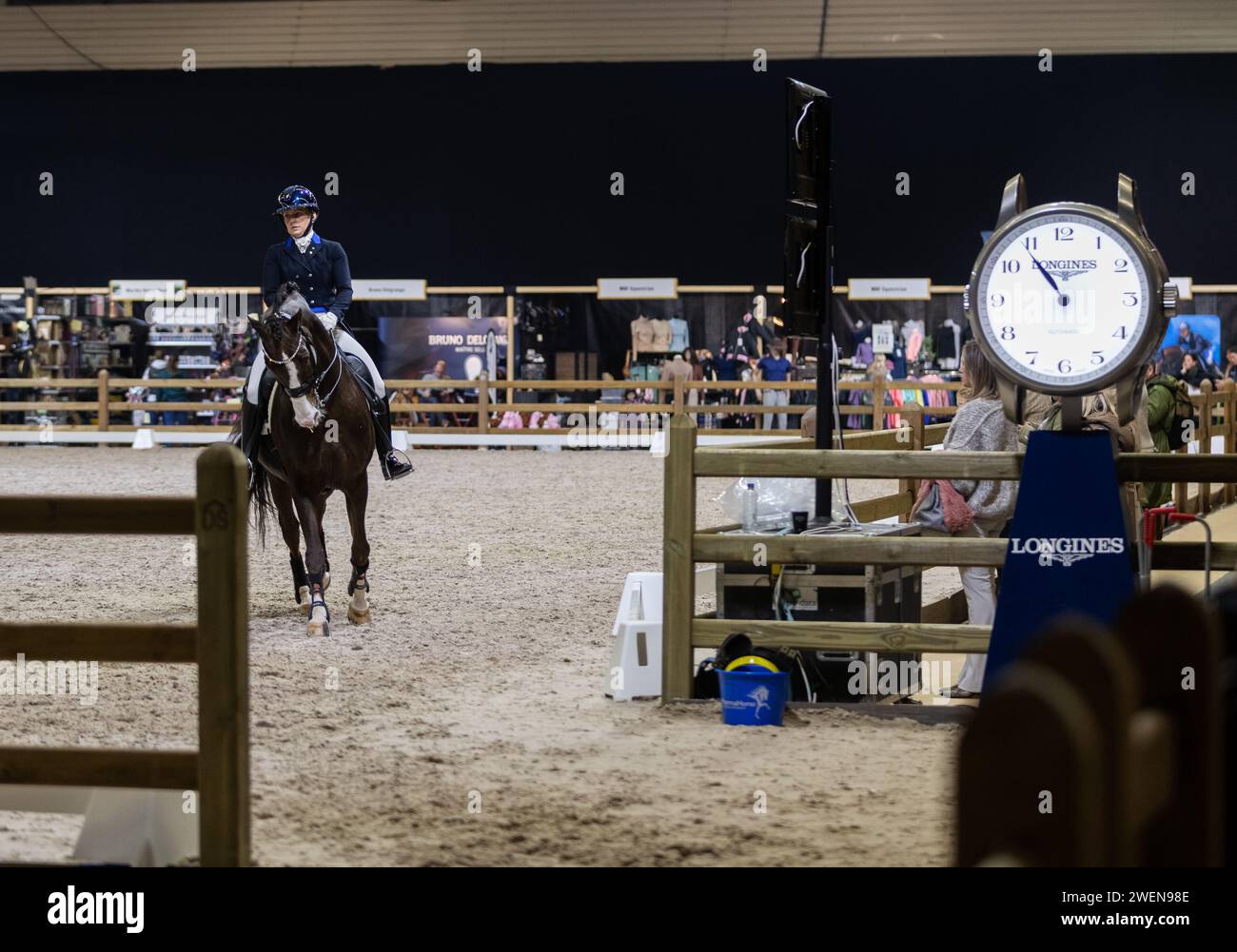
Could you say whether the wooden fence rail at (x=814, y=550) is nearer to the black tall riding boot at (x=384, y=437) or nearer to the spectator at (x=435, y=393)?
the black tall riding boot at (x=384, y=437)

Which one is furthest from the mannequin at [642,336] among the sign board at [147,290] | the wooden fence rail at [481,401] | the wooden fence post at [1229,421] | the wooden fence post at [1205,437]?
the wooden fence post at [1205,437]

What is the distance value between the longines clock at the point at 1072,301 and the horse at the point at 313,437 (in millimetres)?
3579

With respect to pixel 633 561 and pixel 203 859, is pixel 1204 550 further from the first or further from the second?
pixel 633 561

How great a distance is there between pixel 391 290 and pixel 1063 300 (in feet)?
64.8

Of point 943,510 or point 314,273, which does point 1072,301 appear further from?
point 314,273

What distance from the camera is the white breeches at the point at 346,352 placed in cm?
725

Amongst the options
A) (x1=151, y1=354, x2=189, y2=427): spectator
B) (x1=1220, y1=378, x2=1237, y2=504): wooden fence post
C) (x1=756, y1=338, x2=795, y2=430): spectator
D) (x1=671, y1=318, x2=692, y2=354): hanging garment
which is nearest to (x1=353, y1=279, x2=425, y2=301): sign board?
(x1=151, y1=354, x2=189, y2=427): spectator

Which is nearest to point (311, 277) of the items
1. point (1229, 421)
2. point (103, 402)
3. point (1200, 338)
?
point (1229, 421)

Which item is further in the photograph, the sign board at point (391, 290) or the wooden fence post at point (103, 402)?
the sign board at point (391, 290)

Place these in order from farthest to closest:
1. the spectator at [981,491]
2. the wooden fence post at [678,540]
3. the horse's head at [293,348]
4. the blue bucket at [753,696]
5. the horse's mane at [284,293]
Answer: the horse's mane at [284,293] → the horse's head at [293,348] → the spectator at [981,491] → the wooden fence post at [678,540] → the blue bucket at [753,696]

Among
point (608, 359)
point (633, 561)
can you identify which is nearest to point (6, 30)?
point (608, 359)

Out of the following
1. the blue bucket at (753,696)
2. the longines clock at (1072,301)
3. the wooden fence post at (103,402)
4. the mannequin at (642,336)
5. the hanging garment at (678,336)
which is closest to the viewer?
the longines clock at (1072,301)

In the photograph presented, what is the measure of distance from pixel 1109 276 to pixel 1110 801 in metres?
2.86

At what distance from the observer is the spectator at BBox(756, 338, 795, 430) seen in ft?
69.9
